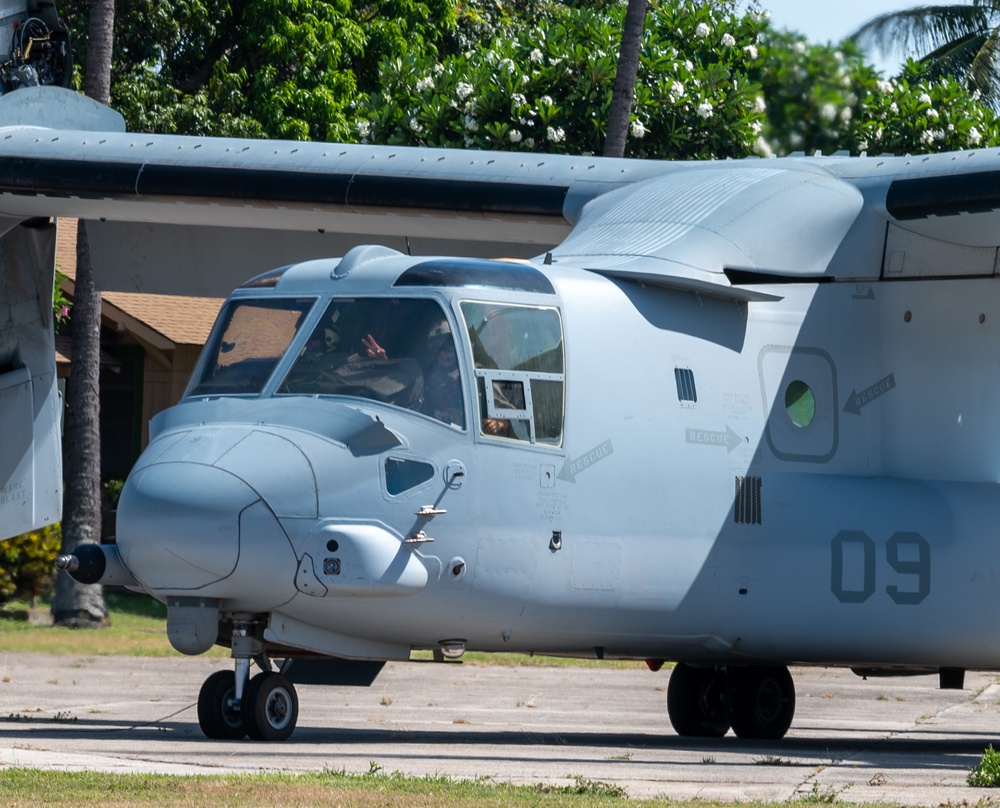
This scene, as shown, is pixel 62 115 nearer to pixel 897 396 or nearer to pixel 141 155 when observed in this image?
pixel 141 155

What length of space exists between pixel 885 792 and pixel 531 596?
108 inches

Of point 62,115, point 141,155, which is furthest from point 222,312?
point 62,115

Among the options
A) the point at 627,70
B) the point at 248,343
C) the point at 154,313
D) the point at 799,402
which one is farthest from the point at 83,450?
the point at 799,402

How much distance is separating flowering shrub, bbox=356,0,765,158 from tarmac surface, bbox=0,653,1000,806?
955 cm

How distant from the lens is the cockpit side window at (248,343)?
10.8m

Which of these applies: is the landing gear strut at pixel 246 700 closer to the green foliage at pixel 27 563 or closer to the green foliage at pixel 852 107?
the green foliage at pixel 852 107

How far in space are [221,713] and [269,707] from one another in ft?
0.95

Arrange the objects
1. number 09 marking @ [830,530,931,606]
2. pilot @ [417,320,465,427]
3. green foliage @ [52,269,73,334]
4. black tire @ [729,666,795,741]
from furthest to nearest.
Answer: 1. green foliage @ [52,269,73,334]
2. black tire @ [729,666,795,741]
3. number 09 marking @ [830,530,931,606]
4. pilot @ [417,320,465,427]

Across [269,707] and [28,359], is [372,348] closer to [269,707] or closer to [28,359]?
[269,707]

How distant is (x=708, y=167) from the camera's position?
13.5 metres

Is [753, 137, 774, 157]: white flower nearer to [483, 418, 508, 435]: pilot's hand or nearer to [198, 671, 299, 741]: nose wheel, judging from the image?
[483, 418, 508, 435]: pilot's hand

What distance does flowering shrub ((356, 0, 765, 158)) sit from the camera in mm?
27562

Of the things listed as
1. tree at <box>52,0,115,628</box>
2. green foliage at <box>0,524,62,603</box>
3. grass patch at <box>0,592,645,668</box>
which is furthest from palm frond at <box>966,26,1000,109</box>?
green foliage at <box>0,524,62,603</box>

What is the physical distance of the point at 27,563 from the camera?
975 inches
